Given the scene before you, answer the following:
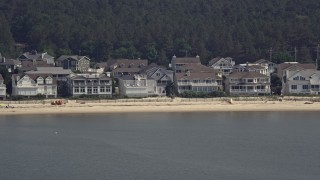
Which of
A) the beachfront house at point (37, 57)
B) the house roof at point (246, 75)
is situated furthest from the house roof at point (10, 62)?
the house roof at point (246, 75)

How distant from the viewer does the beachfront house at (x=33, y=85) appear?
4478 cm

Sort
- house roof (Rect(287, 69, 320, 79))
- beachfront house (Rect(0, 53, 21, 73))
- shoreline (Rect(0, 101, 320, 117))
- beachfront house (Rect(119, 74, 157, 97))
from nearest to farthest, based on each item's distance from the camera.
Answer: shoreline (Rect(0, 101, 320, 117)) → beachfront house (Rect(119, 74, 157, 97)) → house roof (Rect(287, 69, 320, 79)) → beachfront house (Rect(0, 53, 21, 73))

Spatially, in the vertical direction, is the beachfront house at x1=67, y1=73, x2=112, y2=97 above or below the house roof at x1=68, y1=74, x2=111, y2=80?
below

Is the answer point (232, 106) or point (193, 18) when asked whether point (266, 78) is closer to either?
point (232, 106)

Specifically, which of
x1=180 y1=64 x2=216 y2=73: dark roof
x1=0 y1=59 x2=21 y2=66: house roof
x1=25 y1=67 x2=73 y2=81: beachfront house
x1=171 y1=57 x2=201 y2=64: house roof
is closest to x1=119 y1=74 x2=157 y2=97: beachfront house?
x1=180 y1=64 x2=216 y2=73: dark roof

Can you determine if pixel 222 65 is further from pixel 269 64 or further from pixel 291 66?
pixel 291 66

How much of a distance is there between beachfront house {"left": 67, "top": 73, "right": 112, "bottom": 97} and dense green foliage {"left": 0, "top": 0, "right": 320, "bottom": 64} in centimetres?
1107

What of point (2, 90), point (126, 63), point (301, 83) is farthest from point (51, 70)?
point (301, 83)

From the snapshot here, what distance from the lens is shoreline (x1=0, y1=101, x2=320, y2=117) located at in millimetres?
41531

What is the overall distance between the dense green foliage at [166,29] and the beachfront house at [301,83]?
23.0 feet

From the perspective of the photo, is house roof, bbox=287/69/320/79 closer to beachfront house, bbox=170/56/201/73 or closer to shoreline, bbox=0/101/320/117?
shoreline, bbox=0/101/320/117

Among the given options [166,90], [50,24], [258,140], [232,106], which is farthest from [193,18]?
[258,140]

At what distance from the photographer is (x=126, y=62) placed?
53.2 metres

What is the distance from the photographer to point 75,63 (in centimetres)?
5294
